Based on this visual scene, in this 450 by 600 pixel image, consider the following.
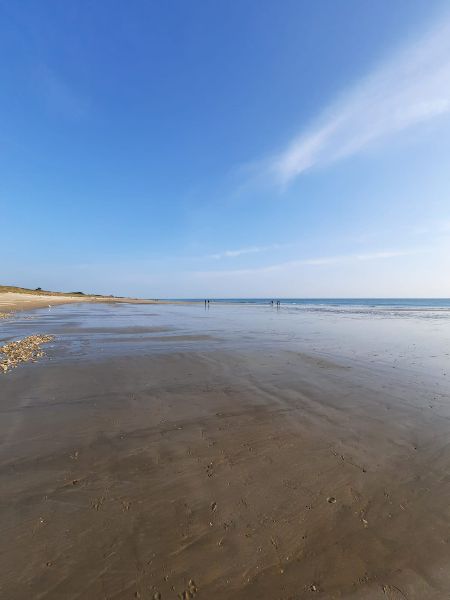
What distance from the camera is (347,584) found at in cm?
280

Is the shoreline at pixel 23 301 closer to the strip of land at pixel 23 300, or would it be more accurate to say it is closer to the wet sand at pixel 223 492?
the strip of land at pixel 23 300

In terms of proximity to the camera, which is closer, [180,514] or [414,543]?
[414,543]

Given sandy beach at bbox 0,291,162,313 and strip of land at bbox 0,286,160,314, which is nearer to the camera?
sandy beach at bbox 0,291,162,313

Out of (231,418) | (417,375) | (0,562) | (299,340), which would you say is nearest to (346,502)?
(231,418)

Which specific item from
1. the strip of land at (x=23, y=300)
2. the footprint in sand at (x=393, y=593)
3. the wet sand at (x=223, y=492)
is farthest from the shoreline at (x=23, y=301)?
the footprint in sand at (x=393, y=593)

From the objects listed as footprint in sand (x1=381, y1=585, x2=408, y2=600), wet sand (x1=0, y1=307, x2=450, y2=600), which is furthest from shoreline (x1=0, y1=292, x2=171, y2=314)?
footprint in sand (x1=381, y1=585, x2=408, y2=600)

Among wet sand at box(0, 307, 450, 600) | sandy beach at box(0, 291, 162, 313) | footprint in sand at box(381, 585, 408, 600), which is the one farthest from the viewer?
sandy beach at box(0, 291, 162, 313)

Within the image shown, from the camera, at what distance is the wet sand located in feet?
9.34

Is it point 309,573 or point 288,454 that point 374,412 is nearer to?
point 288,454

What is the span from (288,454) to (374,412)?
9.72 ft

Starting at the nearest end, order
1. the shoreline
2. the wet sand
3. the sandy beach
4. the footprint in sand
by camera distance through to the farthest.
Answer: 1. the footprint in sand
2. the wet sand
3. the shoreline
4. the sandy beach

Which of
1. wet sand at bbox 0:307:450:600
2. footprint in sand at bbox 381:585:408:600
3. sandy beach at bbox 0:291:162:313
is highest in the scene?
sandy beach at bbox 0:291:162:313

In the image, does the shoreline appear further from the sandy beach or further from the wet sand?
the wet sand

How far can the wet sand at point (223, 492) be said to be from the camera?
285 cm
